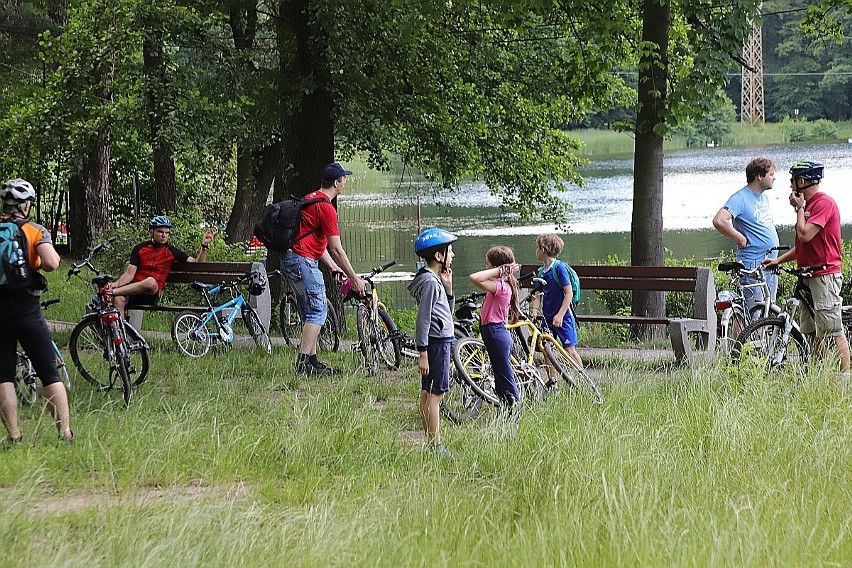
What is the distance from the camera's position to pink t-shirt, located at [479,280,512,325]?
7086 mm

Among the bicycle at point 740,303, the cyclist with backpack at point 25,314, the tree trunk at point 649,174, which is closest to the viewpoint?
the cyclist with backpack at point 25,314

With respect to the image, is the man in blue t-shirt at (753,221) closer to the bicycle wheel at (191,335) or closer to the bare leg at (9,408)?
the bicycle wheel at (191,335)

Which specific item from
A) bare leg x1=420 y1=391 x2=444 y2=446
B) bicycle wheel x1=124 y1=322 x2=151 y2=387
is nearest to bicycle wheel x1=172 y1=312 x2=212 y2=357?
bicycle wheel x1=124 y1=322 x2=151 y2=387

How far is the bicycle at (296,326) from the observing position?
37.2ft

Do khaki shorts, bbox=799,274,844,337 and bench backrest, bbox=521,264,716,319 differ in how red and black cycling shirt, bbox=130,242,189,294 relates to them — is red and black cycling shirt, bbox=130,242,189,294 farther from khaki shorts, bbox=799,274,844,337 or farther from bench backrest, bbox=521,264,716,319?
khaki shorts, bbox=799,274,844,337

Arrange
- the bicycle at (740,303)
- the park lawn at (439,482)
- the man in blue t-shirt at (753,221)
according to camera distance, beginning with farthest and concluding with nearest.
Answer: the man in blue t-shirt at (753,221)
the bicycle at (740,303)
the park lawn at (439,482)

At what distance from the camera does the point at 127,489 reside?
5.59 m

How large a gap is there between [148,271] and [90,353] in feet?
6.04

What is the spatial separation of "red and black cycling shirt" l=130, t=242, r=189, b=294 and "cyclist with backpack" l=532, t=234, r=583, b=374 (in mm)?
4141

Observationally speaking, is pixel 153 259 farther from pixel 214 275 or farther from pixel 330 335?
pixel 330 335

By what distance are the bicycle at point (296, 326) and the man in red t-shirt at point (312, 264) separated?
149 centimetres

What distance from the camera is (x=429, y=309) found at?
6.41 metres

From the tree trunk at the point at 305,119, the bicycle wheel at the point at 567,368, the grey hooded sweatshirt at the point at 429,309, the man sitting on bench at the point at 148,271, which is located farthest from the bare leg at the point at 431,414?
the tree trunk at the point at 305,119

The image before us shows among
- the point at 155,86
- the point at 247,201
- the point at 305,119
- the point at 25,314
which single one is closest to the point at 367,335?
the point at 25,314
